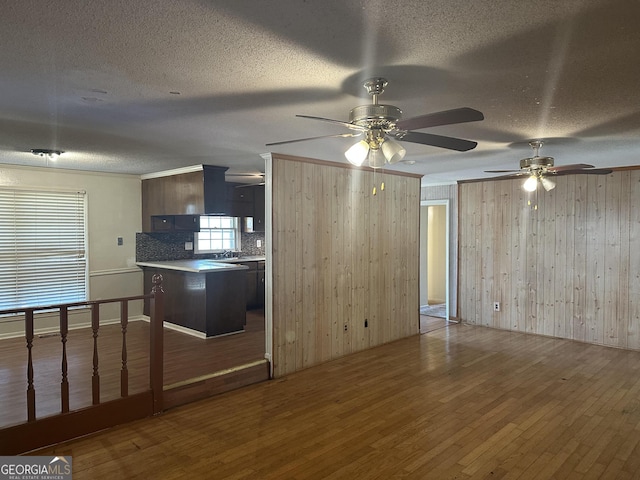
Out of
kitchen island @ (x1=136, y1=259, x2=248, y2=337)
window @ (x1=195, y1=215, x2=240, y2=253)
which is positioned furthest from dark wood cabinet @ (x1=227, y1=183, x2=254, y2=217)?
kitchen island @ (x1=136, y1=259, x2=248, y2=337)

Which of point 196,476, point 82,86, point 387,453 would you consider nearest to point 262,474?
point 196,476

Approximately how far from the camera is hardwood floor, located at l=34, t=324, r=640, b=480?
2.75 m

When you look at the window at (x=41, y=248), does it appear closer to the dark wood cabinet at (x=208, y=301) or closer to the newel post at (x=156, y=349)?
the dark wood cabinet at (x=208, y=301)

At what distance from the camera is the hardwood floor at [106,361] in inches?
141

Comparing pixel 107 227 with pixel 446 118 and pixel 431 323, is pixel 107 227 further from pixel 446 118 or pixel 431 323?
pixel 446 118

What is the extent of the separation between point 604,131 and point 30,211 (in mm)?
6658

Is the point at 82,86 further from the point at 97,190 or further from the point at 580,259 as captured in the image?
the point at 580,259

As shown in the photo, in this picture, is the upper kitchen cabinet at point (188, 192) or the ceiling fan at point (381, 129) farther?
the upper kitchen cabinet at point (188, 192)

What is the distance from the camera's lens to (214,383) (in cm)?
404

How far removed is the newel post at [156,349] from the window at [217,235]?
3551mm

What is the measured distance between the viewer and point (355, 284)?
534 cm

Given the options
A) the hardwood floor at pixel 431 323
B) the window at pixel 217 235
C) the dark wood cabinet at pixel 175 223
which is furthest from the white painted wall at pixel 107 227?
the hardwood floor at pixel 431 323

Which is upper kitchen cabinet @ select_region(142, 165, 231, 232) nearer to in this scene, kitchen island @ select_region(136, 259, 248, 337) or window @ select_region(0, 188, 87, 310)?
kitchen island @ select_region(136, 259, 248, 337)

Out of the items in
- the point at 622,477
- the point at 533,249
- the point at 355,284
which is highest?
the point at 533,249
